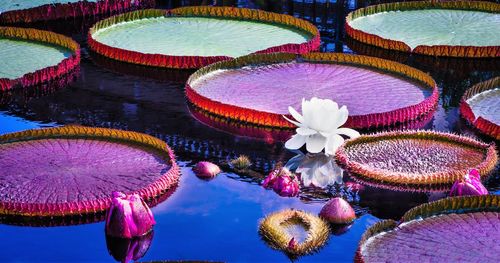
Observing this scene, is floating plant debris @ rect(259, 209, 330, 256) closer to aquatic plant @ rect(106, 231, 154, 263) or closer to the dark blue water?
the dark blue water

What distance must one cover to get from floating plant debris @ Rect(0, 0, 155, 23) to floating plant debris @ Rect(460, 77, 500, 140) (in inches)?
116

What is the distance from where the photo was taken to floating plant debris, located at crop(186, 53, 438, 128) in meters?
3.98

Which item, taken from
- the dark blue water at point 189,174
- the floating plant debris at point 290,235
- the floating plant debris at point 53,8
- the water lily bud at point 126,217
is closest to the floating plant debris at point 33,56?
the dark blue water at point 189,174

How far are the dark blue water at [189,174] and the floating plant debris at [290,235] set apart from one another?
0.03 m

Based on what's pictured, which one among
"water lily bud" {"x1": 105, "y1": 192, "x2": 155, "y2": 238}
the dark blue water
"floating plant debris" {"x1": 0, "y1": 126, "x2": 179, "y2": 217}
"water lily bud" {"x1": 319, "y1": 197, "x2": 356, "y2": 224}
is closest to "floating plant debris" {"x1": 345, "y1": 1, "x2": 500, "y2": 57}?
the dark blue water

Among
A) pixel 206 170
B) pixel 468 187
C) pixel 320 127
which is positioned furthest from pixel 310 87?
pixel 468 187

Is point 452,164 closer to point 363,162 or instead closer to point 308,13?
point 363,162

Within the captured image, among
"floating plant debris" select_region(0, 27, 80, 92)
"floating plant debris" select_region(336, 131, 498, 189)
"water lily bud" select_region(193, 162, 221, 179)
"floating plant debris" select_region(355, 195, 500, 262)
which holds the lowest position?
"floating plant debris" select_region(0, 27, 80, 92)

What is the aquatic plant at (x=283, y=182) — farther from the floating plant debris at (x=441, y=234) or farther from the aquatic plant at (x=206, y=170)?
the floating plant debris at (x=441, y=234)

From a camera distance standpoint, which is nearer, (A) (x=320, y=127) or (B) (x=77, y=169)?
(B) (x=77, y=169)

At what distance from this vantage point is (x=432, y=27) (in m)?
5.59

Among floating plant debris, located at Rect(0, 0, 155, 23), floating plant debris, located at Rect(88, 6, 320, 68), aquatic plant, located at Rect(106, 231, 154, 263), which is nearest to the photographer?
aquatic plant, located at Rect(106, 231, 154, 263)

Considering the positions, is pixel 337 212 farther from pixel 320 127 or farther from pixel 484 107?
pixel 484 107

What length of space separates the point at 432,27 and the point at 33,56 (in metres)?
2.39
